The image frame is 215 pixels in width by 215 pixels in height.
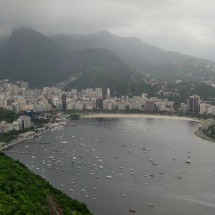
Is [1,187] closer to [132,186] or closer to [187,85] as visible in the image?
[132,186]

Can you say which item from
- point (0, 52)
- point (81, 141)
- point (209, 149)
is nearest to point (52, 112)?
point (81, 141)

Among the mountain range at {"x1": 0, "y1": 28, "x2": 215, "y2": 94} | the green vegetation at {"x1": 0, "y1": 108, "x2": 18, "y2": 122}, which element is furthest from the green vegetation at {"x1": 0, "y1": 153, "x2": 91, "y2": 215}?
the mountain range at {"x1": 0, "y1": 28, "x2": 215, "y2": 94}

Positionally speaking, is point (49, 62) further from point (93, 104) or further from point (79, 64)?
point (93, 104)

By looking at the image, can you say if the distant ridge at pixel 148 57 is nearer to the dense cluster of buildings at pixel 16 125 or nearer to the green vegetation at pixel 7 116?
the green vegetation at pixel 7 116

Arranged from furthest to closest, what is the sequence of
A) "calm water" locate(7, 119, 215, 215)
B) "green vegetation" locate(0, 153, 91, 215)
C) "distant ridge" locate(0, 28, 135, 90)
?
1. "distant ridge" locate(0, 28, 135, 90)
2. "calm water" locate(7, 119, 215, 215)
3. "green vegetation" locate(0, 153, 91, 215)

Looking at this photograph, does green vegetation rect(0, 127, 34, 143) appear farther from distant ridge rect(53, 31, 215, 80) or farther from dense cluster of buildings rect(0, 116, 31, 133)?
distant ridge rect(53, 31, 215, 80)
